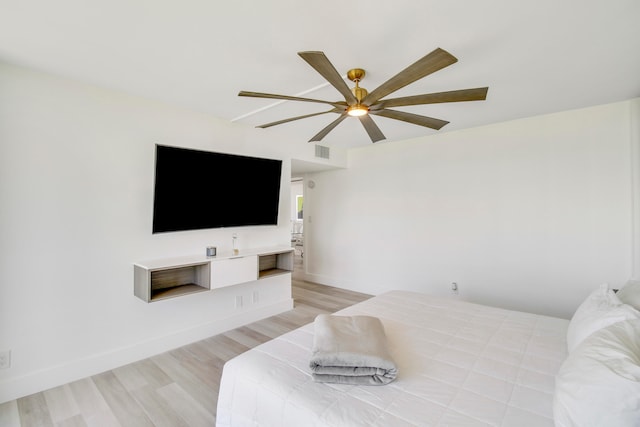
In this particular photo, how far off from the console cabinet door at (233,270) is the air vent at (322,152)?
1.99 metres

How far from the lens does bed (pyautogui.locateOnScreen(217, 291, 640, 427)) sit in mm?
1146

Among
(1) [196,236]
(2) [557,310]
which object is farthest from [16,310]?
(2) [557,310]

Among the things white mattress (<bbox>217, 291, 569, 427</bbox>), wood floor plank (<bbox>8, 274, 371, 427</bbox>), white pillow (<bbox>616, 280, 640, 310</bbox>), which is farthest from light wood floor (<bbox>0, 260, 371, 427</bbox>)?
white pillow (<bbox>616, 280, 640, 310</bbox>)

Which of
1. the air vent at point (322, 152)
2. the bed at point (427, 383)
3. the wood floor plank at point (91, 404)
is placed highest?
the air vent at point (322, 152)

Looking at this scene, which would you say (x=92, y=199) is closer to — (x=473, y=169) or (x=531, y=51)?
(x=531, y=51)

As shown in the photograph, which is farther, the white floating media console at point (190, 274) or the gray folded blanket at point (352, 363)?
the white floating media console at point (190, 274)

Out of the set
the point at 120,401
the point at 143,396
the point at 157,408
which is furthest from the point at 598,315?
the point at 120,401

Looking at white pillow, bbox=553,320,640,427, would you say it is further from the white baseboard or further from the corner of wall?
the white baseboard

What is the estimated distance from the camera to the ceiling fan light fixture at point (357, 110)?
1.94 m

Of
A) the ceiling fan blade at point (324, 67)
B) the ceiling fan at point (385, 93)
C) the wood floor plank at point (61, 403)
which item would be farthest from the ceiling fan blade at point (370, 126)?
the wood floor plank at point (61, 403)

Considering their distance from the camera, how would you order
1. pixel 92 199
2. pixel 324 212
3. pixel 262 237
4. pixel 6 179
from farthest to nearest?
pixel 324 212
pixel 262 237
pixel 92 199
pixel 6 179

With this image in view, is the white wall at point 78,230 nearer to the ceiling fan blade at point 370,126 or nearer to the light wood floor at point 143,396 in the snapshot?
the light wood floor at point 143,396

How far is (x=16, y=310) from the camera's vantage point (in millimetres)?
2121

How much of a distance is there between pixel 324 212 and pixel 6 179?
4.04 m
